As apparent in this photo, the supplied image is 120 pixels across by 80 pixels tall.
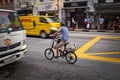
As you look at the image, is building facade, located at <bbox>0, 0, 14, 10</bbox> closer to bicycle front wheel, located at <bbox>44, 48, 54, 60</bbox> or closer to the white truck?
bicycle front wheel, located at <bbox>44, 48, 54, 60</bbox>

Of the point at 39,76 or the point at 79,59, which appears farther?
the point at 79,59

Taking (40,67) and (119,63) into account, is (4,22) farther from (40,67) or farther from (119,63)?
(119,63)

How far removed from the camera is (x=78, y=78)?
6844mm

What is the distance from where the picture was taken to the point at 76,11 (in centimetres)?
3008

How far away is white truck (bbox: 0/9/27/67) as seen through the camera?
7102mm

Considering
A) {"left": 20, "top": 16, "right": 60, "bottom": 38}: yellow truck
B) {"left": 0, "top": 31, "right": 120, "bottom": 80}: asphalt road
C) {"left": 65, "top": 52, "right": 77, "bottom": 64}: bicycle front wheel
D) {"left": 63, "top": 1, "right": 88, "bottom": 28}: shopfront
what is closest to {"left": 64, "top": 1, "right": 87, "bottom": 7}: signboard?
{"left": 63, "top": 1, "right": 88, "bottom": 28}: shopfront

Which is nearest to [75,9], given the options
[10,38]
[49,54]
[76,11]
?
[76,11]

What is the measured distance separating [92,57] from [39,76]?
349 centimetres

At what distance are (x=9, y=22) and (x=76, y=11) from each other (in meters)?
22.8

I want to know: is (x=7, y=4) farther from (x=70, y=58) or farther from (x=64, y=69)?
(x=64, y=69)

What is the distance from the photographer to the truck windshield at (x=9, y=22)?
7473mm

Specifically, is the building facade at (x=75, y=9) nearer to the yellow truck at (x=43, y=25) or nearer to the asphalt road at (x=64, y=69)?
the yellow truck at (x=43, y=25)

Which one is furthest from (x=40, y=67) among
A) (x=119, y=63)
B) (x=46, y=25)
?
(x=46, y=25)

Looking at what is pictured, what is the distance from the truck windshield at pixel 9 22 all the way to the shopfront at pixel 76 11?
21.5 m
